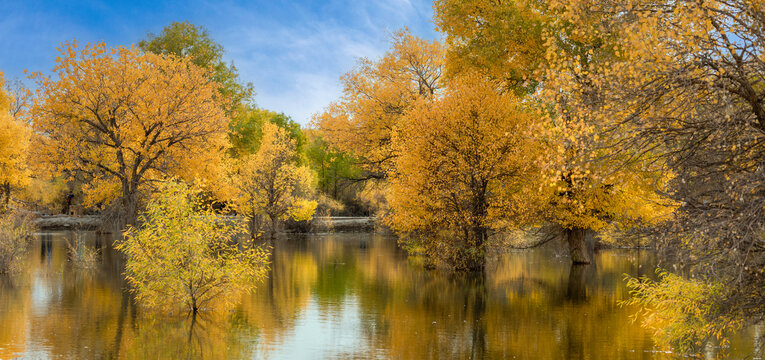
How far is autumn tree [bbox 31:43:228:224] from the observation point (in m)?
27.3

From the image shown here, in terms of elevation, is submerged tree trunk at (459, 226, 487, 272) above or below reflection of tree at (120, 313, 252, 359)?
above

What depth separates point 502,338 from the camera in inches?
538

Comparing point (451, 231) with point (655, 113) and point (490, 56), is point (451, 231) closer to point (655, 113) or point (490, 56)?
point (490, 56)

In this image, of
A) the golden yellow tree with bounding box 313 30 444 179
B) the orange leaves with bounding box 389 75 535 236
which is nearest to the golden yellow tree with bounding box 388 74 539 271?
the orange leaves with bounding box 389 75 535 236

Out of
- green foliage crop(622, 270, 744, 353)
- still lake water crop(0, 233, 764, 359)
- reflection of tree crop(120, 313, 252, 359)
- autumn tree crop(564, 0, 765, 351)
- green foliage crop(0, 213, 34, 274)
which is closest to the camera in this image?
autumn tree crop(564, 0, 765, 351)

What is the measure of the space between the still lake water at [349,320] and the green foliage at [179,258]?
687 millimetres

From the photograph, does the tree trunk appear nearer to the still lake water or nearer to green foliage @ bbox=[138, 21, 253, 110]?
the still lake water

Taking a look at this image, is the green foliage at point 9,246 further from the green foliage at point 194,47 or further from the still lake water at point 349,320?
the green foliage at point 194,47

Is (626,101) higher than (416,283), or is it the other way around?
(626,101)

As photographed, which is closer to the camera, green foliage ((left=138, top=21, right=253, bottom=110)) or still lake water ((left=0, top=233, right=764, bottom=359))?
still lake water ((left=0, top=233, right=764, bottom=359))

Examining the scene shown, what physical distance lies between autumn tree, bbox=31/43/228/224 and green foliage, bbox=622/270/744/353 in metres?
22.2

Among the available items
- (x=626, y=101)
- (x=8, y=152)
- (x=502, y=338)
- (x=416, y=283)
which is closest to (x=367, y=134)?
(x=416, y=283)

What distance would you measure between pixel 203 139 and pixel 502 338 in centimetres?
2022

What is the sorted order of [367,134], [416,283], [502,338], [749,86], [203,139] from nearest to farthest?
[749,86], [502,338], [416,283], [203,139], [367,134]
